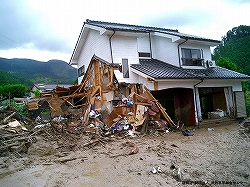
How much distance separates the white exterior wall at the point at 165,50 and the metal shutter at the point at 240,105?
16.4 feet

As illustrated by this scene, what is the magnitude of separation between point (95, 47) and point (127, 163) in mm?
10155

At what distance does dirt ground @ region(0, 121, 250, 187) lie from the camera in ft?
15.4

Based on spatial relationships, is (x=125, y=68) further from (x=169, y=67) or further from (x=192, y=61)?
(x=192, y=61)

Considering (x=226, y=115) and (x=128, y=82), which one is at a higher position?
Result: (x=128, y=82)

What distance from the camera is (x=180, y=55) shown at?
13.4 m

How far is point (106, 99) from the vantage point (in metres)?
11.5

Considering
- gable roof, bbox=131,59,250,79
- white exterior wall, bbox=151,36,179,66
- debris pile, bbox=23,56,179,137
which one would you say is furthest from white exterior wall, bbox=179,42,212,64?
debris pile, bbox=23,56,179,137

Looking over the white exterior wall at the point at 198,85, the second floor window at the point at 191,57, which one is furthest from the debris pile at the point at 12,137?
the second floor window at the point at 191,57

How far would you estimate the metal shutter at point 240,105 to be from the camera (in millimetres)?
13345

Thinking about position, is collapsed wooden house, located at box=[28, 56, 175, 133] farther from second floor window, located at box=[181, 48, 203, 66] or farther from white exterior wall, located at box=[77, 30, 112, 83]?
second floor window, located at box=[181, 48, 203, 66]

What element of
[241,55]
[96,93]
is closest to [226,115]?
[96,93]

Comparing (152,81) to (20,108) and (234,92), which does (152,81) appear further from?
(20,108)

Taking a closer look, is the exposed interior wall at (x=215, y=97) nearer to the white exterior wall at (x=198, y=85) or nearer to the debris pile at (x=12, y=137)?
the white exterior wall at (x=198, y=85)

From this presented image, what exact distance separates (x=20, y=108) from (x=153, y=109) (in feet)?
31.4
